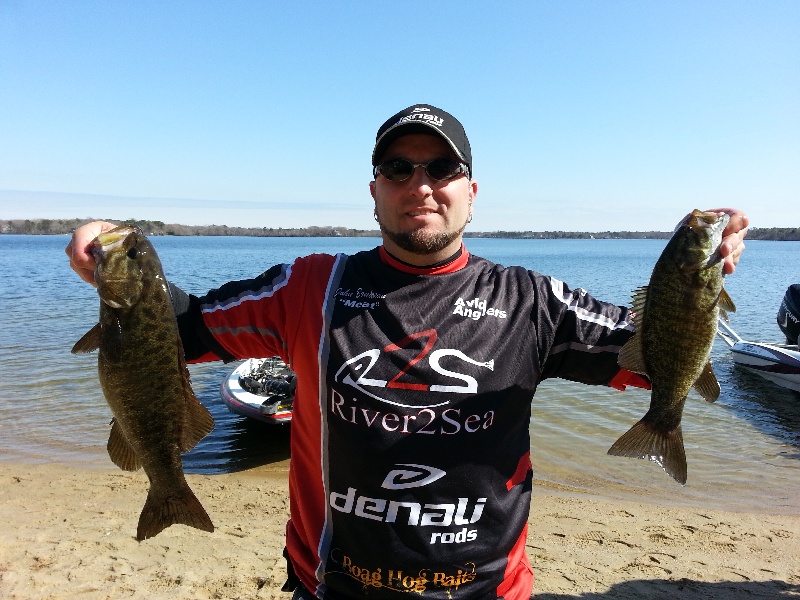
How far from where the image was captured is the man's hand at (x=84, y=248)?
7.38 ft

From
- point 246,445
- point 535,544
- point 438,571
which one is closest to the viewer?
point 438,571

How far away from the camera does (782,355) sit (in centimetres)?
1313

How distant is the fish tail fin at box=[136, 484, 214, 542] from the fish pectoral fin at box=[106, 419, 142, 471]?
145 millimetres

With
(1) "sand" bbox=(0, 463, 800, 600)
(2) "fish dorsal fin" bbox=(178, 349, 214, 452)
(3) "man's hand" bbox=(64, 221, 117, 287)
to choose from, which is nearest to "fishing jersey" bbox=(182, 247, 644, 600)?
(2) "fish dorsal fin" bbox=(178, 349, 214, 452)

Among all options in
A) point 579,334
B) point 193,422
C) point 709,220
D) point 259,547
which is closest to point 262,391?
point 259,547

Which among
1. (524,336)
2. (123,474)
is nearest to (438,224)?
(524,336)

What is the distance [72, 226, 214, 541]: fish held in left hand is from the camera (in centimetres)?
227

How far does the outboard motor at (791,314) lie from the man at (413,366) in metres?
13.5

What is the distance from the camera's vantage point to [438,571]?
222 centimetres

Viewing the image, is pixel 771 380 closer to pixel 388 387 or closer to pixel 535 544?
pixel 535 544

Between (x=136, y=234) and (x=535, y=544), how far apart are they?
206 inches

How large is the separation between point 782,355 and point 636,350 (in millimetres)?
13085

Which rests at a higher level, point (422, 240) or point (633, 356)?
point (422, 240)

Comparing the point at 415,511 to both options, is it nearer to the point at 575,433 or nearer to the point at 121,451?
the point at 121,451
